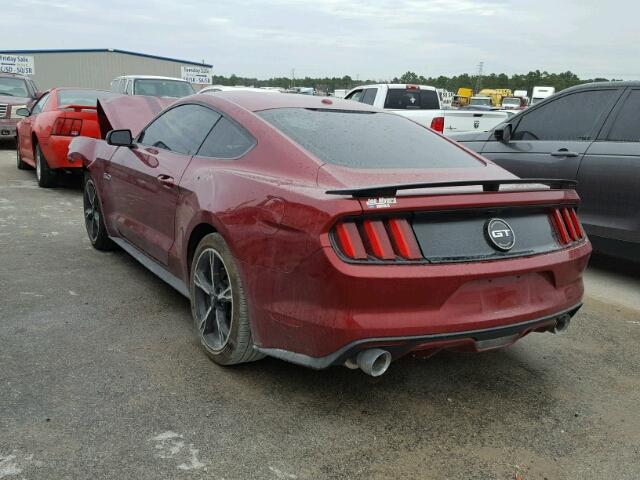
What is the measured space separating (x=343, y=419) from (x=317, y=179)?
1.10m

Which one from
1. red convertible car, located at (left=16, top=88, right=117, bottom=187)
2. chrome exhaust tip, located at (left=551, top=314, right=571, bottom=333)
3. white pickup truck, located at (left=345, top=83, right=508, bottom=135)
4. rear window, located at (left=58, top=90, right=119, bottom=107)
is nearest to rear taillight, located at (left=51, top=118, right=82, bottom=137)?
red convertible car, located at (left=16, top=88, right=117, bottom=187)

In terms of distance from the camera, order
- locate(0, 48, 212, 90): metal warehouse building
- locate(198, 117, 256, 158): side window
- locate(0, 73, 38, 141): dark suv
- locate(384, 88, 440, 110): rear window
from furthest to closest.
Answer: locate(0, 48, 212, 90): metal warehouse building < locate(0, 73, 38, 141): dark suv < locate(384, 88, 440, 110): rear window < locate(198, 117, 256, 158): side window

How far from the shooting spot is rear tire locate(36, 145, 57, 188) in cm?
888

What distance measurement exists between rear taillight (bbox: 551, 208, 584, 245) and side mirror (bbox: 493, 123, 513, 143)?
2925 millimetres

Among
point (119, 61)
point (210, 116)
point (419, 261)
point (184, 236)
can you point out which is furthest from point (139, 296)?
point (119, 61)

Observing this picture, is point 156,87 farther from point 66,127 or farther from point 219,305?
point 219,305

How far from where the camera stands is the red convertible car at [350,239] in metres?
2.55

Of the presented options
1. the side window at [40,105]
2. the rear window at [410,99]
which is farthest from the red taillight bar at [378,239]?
the rear window at [410,99]

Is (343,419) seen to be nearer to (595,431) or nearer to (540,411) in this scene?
(540,411)

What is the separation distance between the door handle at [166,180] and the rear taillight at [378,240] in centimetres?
159

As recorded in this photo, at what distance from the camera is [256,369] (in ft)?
10.8

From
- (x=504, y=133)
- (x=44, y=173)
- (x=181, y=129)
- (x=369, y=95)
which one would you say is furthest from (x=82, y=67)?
(x=181, y=129)

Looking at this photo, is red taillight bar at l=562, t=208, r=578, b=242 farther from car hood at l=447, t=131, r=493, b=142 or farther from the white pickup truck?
the white pickup truck

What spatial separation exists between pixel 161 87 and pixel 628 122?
1073 centimetres
